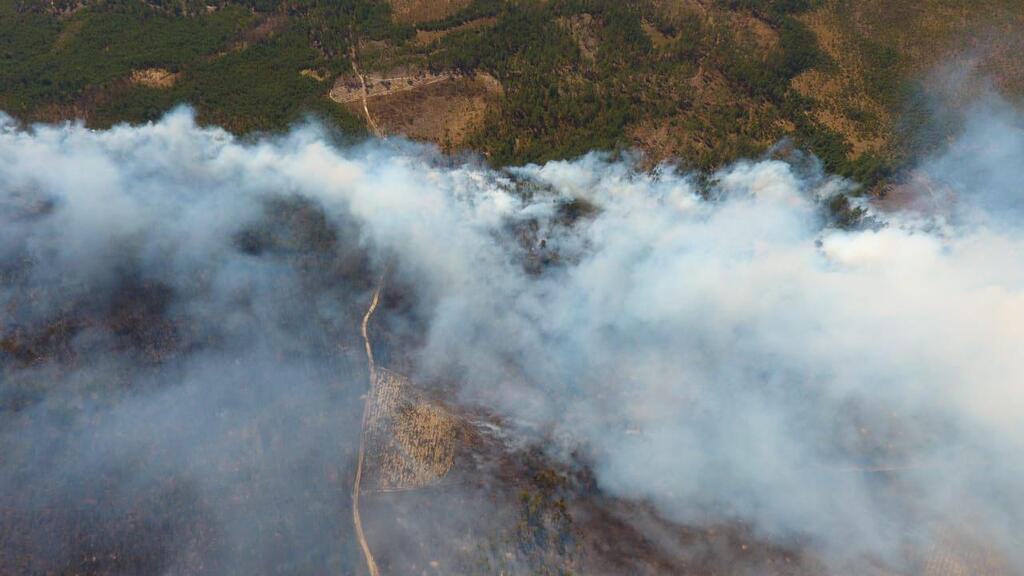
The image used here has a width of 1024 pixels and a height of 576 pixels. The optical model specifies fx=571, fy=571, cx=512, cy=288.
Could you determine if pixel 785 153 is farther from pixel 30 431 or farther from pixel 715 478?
pixel 30 431

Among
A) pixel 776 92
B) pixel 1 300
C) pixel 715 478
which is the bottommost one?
pixel 1 300

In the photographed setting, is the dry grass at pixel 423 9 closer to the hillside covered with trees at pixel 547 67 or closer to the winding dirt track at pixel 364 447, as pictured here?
the hillside covered with trees at pixel 547 67

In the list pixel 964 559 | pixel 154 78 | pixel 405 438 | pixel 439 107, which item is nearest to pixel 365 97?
pixel 439 107

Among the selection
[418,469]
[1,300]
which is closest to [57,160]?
[1,300]

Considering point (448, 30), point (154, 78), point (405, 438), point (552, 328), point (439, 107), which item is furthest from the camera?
point (448, 30)

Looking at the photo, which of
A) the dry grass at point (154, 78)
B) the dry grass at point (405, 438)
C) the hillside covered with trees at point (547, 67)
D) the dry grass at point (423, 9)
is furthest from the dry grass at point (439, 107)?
the dry grass at point (405, 438)

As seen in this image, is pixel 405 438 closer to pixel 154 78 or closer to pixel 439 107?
pixel 439 107

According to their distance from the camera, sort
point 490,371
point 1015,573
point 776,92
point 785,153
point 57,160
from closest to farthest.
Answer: point 1015,573 < point 490,371 < point 57,160 < point 785,153 < point 776,92
